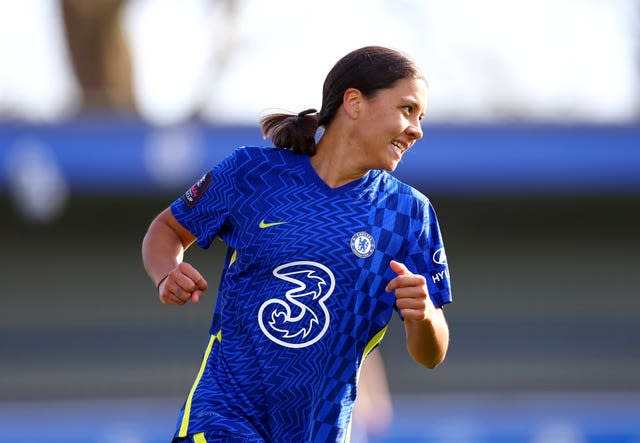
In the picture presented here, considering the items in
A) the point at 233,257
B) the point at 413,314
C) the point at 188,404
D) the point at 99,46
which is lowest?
the point at 188,404

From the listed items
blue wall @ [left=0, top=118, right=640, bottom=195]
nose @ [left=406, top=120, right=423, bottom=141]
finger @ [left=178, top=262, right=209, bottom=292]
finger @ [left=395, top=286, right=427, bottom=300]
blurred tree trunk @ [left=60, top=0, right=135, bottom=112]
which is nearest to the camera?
finger @ [left=395, top=286, right=427, bottom=300]

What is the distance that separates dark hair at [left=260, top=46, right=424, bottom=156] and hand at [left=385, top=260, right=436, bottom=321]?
745mm

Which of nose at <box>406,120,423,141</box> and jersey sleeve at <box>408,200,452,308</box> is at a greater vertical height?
nose at <box>406,120,423,141</box>

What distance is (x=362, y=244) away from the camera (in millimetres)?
4098

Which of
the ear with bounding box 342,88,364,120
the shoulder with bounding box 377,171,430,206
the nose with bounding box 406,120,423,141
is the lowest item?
the shoulder with bounding box 377,171,430,206

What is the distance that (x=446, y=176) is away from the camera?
12.7m

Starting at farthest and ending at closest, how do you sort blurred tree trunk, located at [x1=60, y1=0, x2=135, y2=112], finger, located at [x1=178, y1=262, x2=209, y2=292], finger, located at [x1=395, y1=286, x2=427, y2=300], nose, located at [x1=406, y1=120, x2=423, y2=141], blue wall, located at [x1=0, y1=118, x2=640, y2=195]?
1. blurred tree trunk, located at [x1=60, y1=0, x2=135, y2=112]
2. blue wall, located at [x1=0, y1=118, x2=640, y2=195]
3. nose, located at [x1=406, y1=120, x2=423, y2=141]
4. finger, located at [x1=178, y1=262, x2=209, y2=292]
5. finger, located at [x1=395, y1=286, x2=427, y2=300]

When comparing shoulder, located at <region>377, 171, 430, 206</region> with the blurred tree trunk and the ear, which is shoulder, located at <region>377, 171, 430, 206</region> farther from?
the blurred tree trunk

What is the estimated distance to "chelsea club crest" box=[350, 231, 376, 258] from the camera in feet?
13.4

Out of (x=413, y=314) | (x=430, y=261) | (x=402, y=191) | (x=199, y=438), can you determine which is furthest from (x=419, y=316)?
(x=199, y=438)

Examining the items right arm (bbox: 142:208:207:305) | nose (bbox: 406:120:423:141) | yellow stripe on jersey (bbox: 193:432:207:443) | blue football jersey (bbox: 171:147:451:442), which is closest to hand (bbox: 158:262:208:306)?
right arm (bbox: 142:208:207:305)

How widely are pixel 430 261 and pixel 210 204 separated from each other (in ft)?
2.56

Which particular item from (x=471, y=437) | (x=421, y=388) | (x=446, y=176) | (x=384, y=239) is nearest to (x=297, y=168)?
(x=384, y=239)

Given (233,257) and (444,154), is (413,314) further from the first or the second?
(444,154)
